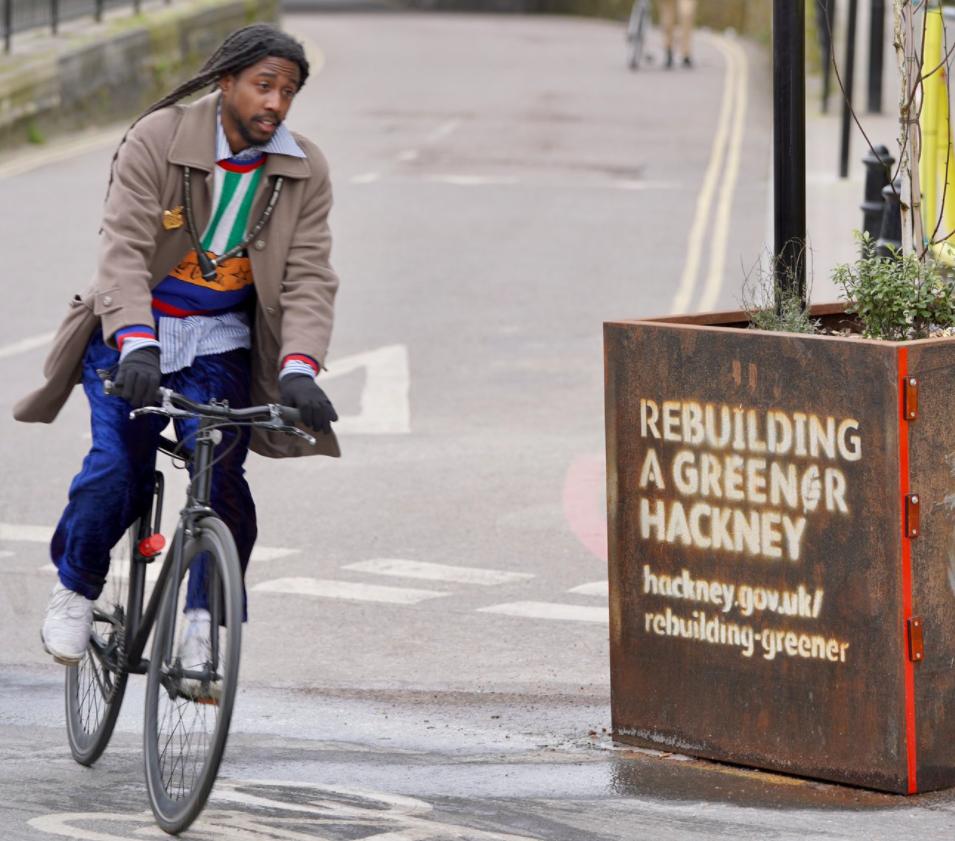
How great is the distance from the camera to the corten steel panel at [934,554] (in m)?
5.16

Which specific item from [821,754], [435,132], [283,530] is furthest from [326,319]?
[435,132]

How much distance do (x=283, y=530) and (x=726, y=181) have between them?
13.3 metres

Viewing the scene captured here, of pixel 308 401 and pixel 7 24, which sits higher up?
pixel 7 24

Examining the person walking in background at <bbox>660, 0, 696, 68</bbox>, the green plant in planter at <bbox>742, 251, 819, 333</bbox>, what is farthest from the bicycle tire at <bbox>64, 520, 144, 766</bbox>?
the person walking in background at <bbox>660, 0, 696, 68</bbox>

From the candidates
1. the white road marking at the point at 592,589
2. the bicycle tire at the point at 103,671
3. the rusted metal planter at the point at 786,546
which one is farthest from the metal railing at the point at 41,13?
the rusted metal planter at the point at 786,546

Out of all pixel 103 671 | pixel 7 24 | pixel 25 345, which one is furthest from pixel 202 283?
pixel 7 24

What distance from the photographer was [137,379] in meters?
4.96

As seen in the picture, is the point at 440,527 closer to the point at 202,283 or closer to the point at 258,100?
the point at 202,283

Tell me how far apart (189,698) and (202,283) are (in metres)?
1.13

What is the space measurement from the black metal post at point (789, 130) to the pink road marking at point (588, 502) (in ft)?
7.48

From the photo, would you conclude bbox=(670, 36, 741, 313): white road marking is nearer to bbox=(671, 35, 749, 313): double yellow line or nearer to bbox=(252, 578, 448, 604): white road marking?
bbox=(671, 35, 749, 313): double yellow line

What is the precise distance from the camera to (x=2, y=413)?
1130cm

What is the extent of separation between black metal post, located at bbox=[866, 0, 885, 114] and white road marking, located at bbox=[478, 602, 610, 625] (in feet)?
52.4

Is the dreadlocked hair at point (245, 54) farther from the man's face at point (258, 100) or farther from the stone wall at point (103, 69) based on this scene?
the stone wall at point (103, 69)
